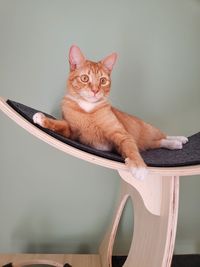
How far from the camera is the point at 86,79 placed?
2.91 ft

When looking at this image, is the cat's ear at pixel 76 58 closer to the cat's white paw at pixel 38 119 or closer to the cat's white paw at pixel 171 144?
the cat's white paw at pixel 38 119

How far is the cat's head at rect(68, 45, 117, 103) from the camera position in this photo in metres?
0.87

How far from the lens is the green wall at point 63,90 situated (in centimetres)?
128

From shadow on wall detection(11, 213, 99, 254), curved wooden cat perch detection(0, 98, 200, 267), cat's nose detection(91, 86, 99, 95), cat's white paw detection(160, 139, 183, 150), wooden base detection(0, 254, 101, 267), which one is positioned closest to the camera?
curved wooden cat perch detection(0, 98, 200, 267)

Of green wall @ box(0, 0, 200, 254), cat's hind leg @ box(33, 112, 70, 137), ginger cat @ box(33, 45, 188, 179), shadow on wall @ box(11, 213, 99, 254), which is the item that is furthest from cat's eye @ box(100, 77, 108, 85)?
shadow on wall @ box(11, 213, 99, 254)

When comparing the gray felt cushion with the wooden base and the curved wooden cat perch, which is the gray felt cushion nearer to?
the curved wooden cat perch

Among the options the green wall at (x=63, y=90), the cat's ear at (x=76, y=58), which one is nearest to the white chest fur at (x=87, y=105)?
the cat's ear at (x=76, y=58)

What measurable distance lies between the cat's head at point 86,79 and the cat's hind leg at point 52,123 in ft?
0.34

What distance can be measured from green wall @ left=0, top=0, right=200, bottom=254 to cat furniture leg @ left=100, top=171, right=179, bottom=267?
1.25 ft

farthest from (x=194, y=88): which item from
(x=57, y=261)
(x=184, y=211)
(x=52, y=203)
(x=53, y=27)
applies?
(x=57, y=261)

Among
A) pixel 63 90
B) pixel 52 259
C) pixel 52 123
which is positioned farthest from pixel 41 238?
pixel 52 123

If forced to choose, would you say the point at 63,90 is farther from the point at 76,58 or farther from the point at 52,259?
A: the point at 52,259

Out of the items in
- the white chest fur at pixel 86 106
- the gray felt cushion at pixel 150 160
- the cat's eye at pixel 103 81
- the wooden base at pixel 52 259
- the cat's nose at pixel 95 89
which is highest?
the cat's eye at pixel 103 81

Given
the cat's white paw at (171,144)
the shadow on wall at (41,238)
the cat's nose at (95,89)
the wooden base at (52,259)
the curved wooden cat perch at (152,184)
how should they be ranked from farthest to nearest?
the shadow on wall at (41,238)
the wooden base at (52,259)
the cat's white paw at (171,144)
the cat's nose at (95,89)
the curved wooden cat perch at (152,184)
